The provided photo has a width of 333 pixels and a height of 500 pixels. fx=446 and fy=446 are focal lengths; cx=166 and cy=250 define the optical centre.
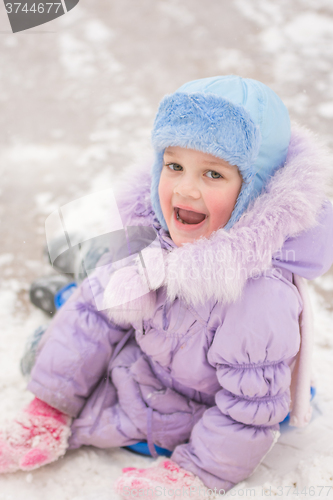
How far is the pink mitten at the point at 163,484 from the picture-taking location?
0.94m

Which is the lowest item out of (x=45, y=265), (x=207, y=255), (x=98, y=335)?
(x=45, y=265)

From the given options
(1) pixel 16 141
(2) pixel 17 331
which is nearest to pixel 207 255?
(2) pixel 17 331

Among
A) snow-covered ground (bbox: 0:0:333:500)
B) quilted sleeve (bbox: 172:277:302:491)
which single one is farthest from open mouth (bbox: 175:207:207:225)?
snow-covered ground (bbox: 0:0:333:500)

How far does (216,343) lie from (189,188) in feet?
1.05

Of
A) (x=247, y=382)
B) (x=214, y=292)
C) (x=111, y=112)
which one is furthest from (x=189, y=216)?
(x=111, y=112)

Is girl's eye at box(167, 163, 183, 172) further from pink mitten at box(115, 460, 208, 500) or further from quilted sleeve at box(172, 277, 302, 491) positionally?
pink mitten at box(115, 460, 208, 500)

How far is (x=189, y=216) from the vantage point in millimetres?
966

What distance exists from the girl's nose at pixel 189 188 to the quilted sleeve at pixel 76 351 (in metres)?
0.38

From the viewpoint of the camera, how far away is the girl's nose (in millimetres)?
901

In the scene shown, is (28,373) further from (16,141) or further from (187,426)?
(16,141)

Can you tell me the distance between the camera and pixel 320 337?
60.5 inches

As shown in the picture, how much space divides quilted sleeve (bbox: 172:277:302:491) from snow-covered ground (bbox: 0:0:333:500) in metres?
0.08

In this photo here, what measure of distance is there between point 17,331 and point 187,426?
75 centimetres

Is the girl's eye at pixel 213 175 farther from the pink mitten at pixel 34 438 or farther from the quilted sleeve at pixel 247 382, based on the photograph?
the pink mitten at pixel 34 438
